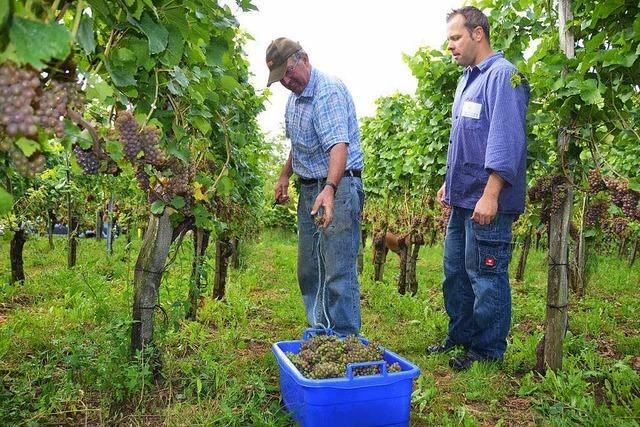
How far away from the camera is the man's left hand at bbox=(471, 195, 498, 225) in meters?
3.26

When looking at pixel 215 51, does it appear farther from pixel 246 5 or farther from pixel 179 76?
pixel 246 5

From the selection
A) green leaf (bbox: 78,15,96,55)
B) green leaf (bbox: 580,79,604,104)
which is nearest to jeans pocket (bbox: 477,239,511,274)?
green leaf (bbox: 580,79,604,104)

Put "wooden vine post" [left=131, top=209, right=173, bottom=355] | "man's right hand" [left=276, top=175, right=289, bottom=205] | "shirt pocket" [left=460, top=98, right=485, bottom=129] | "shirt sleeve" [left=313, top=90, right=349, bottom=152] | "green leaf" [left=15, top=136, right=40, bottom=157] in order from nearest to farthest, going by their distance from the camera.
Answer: "green leaf" [left=15, top=136, right=40, bottom=157] → "wooden vine post" [left=131, top=209, right=173, bottom=355] → "shirt sleeve" [left=313, top=90, right=349, bottom=152] → "shirt pocket" [left=460, top=98, right=485, bottom=129] → "man's right hand" [left=276, top=175, right=289, bottom=205]

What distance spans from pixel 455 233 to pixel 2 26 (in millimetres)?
3323

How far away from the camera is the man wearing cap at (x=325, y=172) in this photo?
3.25 metres

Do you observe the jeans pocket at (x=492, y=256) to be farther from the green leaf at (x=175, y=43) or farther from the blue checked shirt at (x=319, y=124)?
the green leaf at (x=175, y=43)

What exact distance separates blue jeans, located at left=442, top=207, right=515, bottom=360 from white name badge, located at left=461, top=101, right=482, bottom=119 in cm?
65

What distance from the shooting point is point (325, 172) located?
11.4ft

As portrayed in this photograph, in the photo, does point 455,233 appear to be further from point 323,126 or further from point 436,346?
→ point 323,126

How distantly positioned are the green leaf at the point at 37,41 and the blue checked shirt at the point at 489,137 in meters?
2.76

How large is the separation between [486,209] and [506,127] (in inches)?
21.1

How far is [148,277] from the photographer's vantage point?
303 centimetres

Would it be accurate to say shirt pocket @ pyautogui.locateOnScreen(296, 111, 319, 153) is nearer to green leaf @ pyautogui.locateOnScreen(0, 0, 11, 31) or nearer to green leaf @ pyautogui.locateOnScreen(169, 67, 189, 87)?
green leaf @ pyautogui.locateOnScreen(169, 67, 189, 87)

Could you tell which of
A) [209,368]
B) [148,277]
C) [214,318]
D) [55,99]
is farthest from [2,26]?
[214,318]
